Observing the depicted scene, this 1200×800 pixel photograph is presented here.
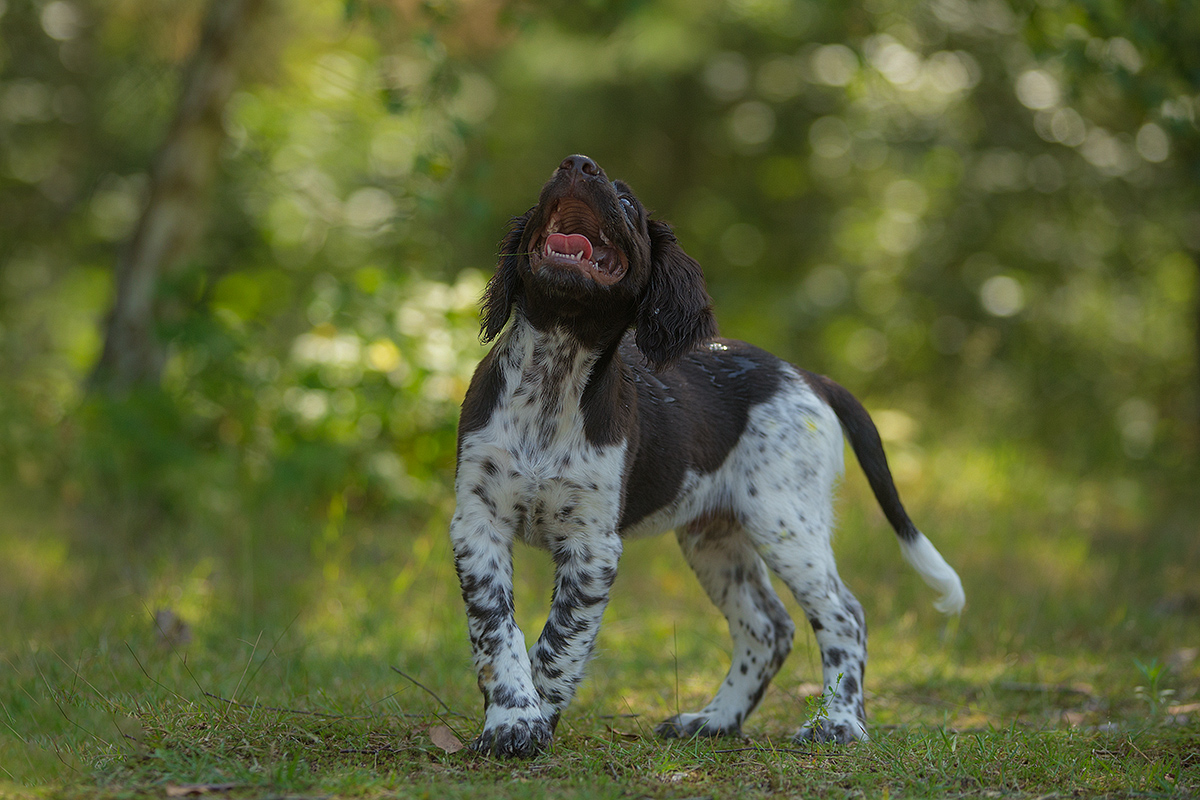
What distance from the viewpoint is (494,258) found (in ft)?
19.9

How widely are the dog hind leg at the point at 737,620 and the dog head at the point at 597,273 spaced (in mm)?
→ 1026

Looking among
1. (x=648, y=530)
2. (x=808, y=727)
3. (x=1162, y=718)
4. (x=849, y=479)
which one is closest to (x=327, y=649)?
(x=648, y=530)

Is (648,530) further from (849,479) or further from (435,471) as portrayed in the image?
(849,479)

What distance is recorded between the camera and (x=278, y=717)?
346 cm

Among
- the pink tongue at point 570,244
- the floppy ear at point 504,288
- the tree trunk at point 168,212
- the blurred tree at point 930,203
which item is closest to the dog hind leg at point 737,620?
the floppy ear at point 504,288

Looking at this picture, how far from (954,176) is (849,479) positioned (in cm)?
307

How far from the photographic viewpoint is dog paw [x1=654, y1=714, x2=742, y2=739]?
3.91m

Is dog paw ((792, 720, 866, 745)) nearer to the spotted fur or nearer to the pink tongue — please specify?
the spotted fur

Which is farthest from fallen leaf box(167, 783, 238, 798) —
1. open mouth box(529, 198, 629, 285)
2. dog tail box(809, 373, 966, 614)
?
dog tail box(809, 373, 966, 614)

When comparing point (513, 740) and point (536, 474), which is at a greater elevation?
point (536, 474)

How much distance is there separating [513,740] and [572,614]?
43 cm

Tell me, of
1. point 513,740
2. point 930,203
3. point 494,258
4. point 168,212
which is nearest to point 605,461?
point 513,740

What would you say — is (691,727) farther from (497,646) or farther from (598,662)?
(598,662)

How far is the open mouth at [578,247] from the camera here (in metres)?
3.34
